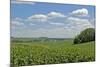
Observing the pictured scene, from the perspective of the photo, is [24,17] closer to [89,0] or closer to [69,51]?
[69,51]

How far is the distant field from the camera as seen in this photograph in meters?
1.96

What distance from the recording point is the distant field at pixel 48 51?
6.44 ft

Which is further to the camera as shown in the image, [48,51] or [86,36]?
[86,36]

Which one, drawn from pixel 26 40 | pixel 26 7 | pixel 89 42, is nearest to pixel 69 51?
pixel 89 42

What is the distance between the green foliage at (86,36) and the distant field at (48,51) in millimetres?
Answer: 41

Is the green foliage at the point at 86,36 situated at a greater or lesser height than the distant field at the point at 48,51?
greater

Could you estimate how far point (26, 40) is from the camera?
1993 mm

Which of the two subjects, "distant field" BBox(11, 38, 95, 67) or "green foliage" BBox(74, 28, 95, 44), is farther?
"green foliage" BBox(74, 28, 95, 44)

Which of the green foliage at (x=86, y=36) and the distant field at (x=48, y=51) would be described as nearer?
the distant field at (x=48, y=51)

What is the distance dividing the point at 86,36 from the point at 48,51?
447 millimetres

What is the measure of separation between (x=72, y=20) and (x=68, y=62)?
0.42 meters

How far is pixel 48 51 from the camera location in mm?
2061

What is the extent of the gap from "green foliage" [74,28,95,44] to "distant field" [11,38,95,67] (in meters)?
0.04
